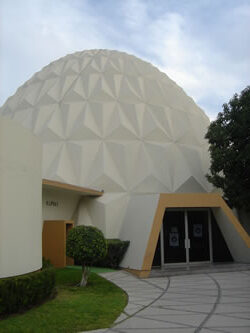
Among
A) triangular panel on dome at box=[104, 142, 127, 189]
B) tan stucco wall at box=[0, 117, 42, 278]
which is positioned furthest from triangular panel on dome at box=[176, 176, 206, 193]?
tan stucco wall at box=[0, 117, 42, 278]

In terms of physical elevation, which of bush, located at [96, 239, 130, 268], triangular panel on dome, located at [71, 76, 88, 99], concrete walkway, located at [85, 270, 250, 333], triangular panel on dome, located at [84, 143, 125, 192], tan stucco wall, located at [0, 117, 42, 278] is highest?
triangular panel on dome, located at [71, 76, 88, 99]

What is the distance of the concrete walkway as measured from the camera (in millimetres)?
7512

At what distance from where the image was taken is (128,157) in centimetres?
2345

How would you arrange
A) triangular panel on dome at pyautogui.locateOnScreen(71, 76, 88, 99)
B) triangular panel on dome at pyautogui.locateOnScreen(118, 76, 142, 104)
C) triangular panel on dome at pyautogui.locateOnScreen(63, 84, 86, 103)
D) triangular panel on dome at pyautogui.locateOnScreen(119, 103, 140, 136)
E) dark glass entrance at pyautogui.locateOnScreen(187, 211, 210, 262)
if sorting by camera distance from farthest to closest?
triangular panel on dome at pyautogui.locateOnScreen(71, 76, 88, 99) < triangular panel on dome at pyautogui.locateOnScreen(63, 84, 86, 103) < triangular panel on dome at pyautogui.locateOnScreen(118, 76, 142, 104) < triangular panel on dome at pyautogui.locateOnScreen(119, 103, 140, 136) < dark glass entrance at pyautogui.locateOnScreen(187, 211, 210, 262)

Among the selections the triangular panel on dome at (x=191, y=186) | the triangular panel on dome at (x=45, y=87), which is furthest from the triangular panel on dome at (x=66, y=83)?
the triangular panel on dome at (x=191, y=186)

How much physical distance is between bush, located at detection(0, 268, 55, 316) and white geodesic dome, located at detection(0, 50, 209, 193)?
12.6 metres

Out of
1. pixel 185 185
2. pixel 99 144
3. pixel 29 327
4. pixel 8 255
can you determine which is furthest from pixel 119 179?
pixel 29 327

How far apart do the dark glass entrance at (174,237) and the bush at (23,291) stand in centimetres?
930

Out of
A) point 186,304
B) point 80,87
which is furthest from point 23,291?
point 80,87

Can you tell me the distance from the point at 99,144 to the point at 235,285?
43.6ft

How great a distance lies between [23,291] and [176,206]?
10397 millimetres

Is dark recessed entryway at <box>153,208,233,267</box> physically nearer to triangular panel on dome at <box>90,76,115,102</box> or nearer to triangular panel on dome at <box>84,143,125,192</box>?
triangular panel on dome at <box>84,143,125,192</box>

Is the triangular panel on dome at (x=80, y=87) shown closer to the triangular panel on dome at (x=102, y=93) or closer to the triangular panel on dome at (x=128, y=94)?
the triangular panel on dome at (x=102, y=93)

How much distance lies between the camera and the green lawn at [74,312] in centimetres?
767
